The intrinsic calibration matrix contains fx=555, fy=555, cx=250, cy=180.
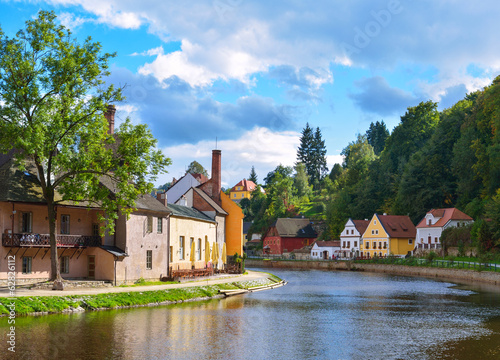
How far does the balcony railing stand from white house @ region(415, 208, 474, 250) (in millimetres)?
57182

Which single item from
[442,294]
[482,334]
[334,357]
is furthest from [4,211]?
[442,294]

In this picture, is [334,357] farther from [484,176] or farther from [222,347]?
[484,176]

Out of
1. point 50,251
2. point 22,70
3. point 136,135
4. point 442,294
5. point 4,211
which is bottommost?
point 442,294

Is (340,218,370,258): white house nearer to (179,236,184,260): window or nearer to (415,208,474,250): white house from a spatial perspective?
(415,208,474,250): white house

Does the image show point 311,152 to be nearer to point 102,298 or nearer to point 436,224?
point 436,224

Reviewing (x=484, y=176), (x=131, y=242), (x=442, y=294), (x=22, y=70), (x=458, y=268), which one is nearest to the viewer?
(x=22, y=70)

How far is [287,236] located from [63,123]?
88.2m

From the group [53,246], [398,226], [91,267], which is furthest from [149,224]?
[398,226]

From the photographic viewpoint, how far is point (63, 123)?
3022 centimetres

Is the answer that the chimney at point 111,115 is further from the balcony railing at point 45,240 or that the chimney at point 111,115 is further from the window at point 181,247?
the balcony railing at point 45,240

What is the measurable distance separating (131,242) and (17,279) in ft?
25.7

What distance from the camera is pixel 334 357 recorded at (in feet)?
60.6

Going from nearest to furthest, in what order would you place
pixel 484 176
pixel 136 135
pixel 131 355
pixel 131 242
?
pixel 131 355
pixel 136 135
pixel 131 242
pixel 484 176

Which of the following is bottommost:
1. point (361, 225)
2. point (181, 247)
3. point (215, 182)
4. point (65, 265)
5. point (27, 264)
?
point (65, 265)
